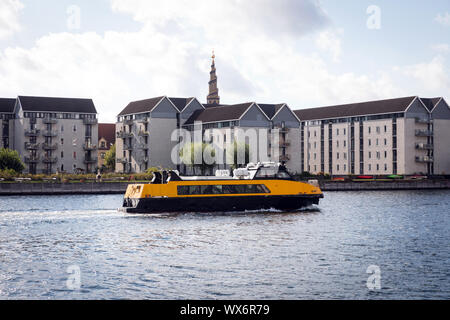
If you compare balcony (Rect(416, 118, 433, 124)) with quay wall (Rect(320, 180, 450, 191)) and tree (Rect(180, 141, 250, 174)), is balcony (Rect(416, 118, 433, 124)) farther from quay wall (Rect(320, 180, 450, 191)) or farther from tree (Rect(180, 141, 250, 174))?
tree (Rect(180, 141, 250, 174))

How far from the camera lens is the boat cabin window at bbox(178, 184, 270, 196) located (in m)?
59.8

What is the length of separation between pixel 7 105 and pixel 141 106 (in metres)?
32.0

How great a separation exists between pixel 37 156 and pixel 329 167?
7339 cm

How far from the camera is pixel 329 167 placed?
545ft

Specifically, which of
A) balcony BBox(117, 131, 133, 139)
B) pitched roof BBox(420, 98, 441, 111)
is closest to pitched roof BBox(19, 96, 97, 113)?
balcony BBox(117, 131, 133, 139)

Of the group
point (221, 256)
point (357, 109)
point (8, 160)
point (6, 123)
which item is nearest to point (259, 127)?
point (357, 109)

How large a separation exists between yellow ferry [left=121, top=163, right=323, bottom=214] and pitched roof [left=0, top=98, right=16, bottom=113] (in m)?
100.0

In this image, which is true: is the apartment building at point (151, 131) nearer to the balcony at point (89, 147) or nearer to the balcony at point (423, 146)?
the balcony at point (89, 147)

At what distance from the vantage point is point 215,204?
197 ft

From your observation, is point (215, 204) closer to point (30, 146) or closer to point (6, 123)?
point (30, 146)

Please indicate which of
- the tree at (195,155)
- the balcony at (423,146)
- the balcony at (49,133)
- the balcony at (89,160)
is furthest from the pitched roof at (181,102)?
the balcony at (423,146)

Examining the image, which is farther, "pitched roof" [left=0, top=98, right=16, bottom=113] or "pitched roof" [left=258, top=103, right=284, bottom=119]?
"pitched roof" [left=0, top=98, right=16, bottom=113]

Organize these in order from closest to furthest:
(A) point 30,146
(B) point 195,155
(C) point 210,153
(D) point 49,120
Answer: (B) point 195,155
(C) point 210,153
(A) point 30,146
(D) point 49,120

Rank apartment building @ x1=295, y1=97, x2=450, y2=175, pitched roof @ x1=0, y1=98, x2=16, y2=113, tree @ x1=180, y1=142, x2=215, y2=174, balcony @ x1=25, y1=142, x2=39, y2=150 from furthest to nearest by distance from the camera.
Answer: pitched roof @ x1=0, y1=98, x2=16, y2=113 < balcony @ x1=25, y1=142, x2=39, y2=150 < apartment building @ x1=295, y1=97, x2=450, y2=175 < tree @ x1=180, y1=142, x2=215, y2=174
